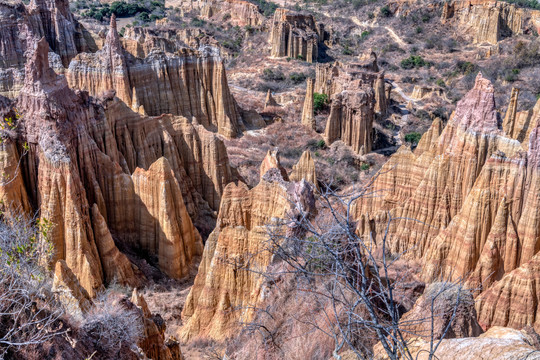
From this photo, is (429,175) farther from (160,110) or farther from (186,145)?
(160,110)

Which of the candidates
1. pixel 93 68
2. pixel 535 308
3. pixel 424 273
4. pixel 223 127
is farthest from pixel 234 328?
pixel 223 127

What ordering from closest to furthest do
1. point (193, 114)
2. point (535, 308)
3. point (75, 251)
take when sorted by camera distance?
point (535, 308)
point (75, 251)
point (193, 114)

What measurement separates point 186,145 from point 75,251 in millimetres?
10257

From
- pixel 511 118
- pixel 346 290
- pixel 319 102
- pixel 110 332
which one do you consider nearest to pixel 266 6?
pixel 319 102

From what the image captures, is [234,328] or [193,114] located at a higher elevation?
[193,114]

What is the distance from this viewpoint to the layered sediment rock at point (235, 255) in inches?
649

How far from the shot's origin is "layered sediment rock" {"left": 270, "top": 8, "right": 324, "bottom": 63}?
69.8 m

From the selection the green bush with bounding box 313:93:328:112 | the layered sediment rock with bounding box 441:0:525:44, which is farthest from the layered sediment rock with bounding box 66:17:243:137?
the layered sediment rock with bounding box 441:0:525:44

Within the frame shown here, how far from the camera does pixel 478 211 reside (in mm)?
19406

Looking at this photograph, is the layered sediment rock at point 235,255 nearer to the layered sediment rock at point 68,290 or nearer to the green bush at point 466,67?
the layered sediment rock at point 68,290

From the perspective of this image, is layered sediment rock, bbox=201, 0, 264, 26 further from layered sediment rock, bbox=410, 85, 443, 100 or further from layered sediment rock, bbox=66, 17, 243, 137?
layered sediment rock, bbox=66, 17, 243, 137

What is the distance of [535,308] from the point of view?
693 inches

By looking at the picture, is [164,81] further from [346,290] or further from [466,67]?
[466,67]

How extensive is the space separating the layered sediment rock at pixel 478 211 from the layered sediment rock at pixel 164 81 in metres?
18.2
